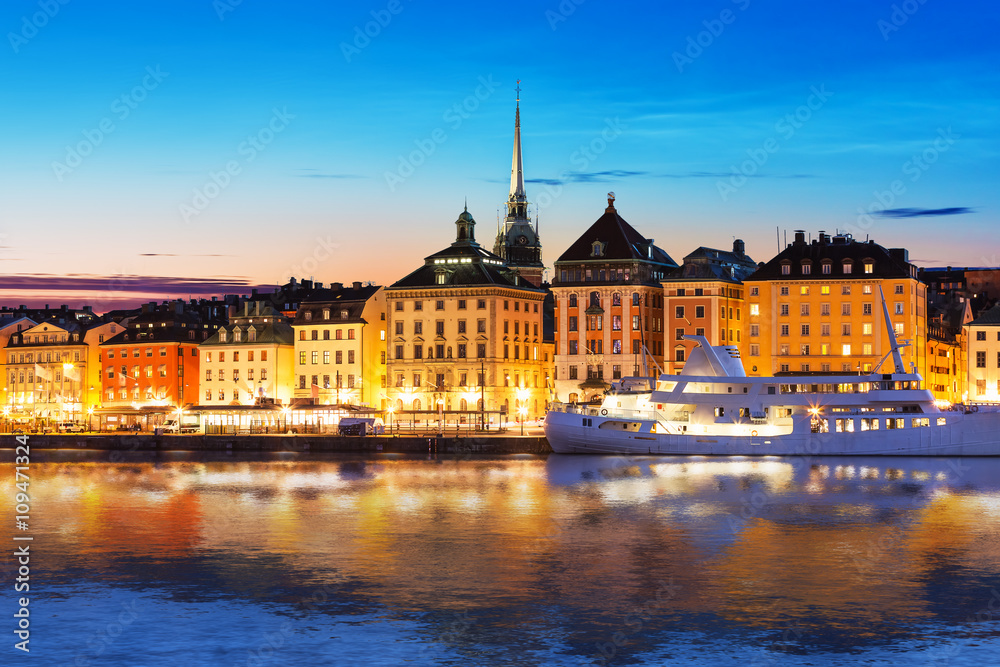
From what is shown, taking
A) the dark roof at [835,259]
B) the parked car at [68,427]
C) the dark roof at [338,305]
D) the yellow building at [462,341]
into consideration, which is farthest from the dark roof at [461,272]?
the parked car at [68,427]

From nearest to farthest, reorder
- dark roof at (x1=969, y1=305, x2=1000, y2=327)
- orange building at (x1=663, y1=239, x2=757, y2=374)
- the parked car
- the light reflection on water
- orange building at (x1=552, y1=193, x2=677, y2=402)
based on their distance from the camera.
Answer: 1. the light reflection on water
2. orange building at (x1=663, y1=239, x2=757, y2=374)
3. dark roof at (x1=969, y1=305, x2=1000, y2=327)
4. orange building at (x1=552, y1=193, x2=677, y2=402)
5. the parked car

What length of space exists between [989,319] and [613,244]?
3680 centimetres

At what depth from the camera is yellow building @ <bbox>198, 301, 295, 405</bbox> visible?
150625mm

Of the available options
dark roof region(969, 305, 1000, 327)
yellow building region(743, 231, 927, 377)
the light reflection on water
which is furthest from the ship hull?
dark roof region(969, 305, 1000, 327)

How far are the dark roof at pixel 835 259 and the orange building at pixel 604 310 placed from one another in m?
11.0

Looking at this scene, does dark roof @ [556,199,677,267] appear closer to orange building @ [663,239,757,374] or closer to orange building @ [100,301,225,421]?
orange building @ [663,239,757,374]

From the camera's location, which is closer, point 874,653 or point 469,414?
point 874,653

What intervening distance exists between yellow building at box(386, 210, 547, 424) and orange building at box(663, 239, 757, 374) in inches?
643

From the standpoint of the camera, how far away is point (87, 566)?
4444 centimetres

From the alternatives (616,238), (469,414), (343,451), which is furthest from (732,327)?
(343,451)

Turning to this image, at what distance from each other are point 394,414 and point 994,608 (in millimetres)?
100831

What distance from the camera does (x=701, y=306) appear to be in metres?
132

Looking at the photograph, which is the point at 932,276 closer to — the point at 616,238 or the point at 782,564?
the point at 616,238

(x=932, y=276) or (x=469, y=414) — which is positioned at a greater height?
(x=932, y=276)
